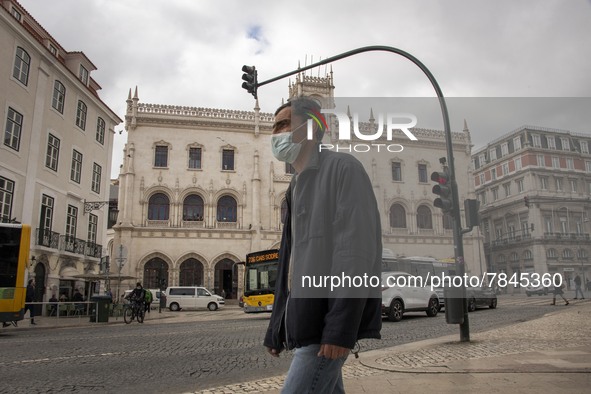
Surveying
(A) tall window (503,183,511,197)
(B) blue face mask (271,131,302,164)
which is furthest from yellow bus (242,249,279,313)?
(B) blue face mask (271,131,302,164)

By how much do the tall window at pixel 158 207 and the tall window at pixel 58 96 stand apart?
12150mm

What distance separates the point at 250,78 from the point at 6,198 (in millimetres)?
14198

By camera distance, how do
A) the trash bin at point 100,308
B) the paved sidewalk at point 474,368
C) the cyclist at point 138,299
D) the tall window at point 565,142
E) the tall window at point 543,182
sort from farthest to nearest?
the cyclist at point 138,299 < the trash bin at point 100,308 < the tall window at point 543,182 < the tall window at point 565,142 < the paved sidewalk at point 474,368

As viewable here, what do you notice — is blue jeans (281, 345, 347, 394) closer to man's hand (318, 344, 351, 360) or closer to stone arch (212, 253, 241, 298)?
man's hand (318, 344, 351, 360)

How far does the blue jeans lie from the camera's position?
2.29m

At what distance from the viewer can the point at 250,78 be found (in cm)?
1430

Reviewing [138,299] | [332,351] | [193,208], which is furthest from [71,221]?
[332,351]

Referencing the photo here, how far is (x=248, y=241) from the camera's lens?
123 ft

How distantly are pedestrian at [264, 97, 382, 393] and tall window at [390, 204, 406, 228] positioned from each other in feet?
5.00

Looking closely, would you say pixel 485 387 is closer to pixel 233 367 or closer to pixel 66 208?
pixel 233 367

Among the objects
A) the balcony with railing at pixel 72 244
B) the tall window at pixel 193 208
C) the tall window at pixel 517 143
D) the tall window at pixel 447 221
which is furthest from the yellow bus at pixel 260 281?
the tall window at pixel 193 208

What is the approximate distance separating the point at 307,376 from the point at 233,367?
17.3ft

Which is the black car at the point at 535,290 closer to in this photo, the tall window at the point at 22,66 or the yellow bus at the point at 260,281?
the yellow bus at the point at 260,281

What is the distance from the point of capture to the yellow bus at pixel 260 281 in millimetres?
20795
